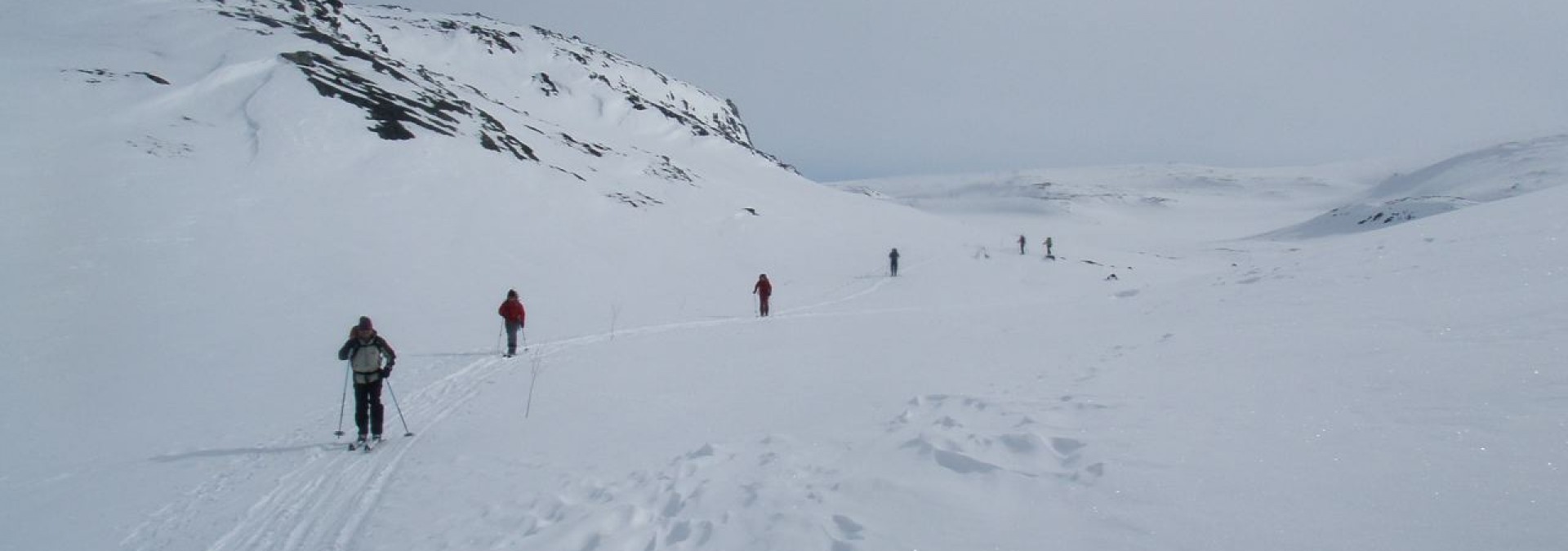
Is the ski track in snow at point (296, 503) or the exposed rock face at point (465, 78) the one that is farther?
the exposed rock face at point (465, 78)

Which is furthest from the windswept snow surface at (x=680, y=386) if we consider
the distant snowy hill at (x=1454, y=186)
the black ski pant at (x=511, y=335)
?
the distant snowy hill at (x=1454, y=186)

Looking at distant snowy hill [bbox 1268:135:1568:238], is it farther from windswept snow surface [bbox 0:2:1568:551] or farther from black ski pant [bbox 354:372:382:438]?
black ski pant [bbox 354:372:382:438]

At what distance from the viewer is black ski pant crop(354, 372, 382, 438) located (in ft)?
27.2

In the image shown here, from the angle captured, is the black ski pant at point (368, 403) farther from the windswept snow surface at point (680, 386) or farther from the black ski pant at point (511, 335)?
the black ski pant at point (511, 335)

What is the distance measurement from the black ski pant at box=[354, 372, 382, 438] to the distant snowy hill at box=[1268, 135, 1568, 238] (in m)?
47.0

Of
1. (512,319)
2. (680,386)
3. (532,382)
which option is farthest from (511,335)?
(680,386)

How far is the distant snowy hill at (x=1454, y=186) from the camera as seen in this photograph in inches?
→ 1909

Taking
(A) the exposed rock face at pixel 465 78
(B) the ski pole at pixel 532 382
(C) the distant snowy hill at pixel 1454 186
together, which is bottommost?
(B) the ski pole at pixel 532 382

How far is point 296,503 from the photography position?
6.70 m

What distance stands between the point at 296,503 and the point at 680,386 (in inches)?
190

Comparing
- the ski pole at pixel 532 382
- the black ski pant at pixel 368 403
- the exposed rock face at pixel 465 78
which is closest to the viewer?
the black ski pant at pixel 368 403

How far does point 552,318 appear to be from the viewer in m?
18.7

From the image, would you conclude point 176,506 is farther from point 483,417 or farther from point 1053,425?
point 1053,425

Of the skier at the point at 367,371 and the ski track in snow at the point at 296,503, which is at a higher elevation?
the skier at the point at 367,371
